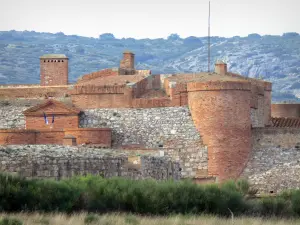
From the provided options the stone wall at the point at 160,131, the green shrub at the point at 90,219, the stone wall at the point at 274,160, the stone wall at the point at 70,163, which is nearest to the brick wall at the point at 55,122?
the stone wall at the point at 160,131

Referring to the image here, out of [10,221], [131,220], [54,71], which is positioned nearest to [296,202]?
[131,220]

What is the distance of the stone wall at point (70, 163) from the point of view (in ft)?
153

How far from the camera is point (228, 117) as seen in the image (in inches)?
2498

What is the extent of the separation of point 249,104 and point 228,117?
179 centimetres

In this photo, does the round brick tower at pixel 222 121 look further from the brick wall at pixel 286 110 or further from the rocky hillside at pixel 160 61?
the rocky hillside at pixel 160 61

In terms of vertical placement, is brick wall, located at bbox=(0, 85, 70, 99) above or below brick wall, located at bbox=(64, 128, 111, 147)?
above

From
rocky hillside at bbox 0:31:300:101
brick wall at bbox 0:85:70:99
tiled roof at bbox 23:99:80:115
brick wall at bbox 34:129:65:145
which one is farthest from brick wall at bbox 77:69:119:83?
rocky hillside at bbox 0:31:300:101

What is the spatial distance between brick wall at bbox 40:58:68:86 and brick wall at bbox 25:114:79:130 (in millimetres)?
11157

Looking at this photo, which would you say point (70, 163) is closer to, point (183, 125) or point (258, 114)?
point (183, 125)

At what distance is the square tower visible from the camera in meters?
74.2

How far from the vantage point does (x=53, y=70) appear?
74750 millimetres

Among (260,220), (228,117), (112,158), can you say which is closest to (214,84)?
(228,117)

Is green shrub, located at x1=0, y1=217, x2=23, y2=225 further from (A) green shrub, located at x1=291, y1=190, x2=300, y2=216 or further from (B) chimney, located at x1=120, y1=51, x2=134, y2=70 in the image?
(B) chimney, located at x1=120, y1=51, x2=134, y2=70

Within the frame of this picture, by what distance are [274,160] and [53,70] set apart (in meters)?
15.8
